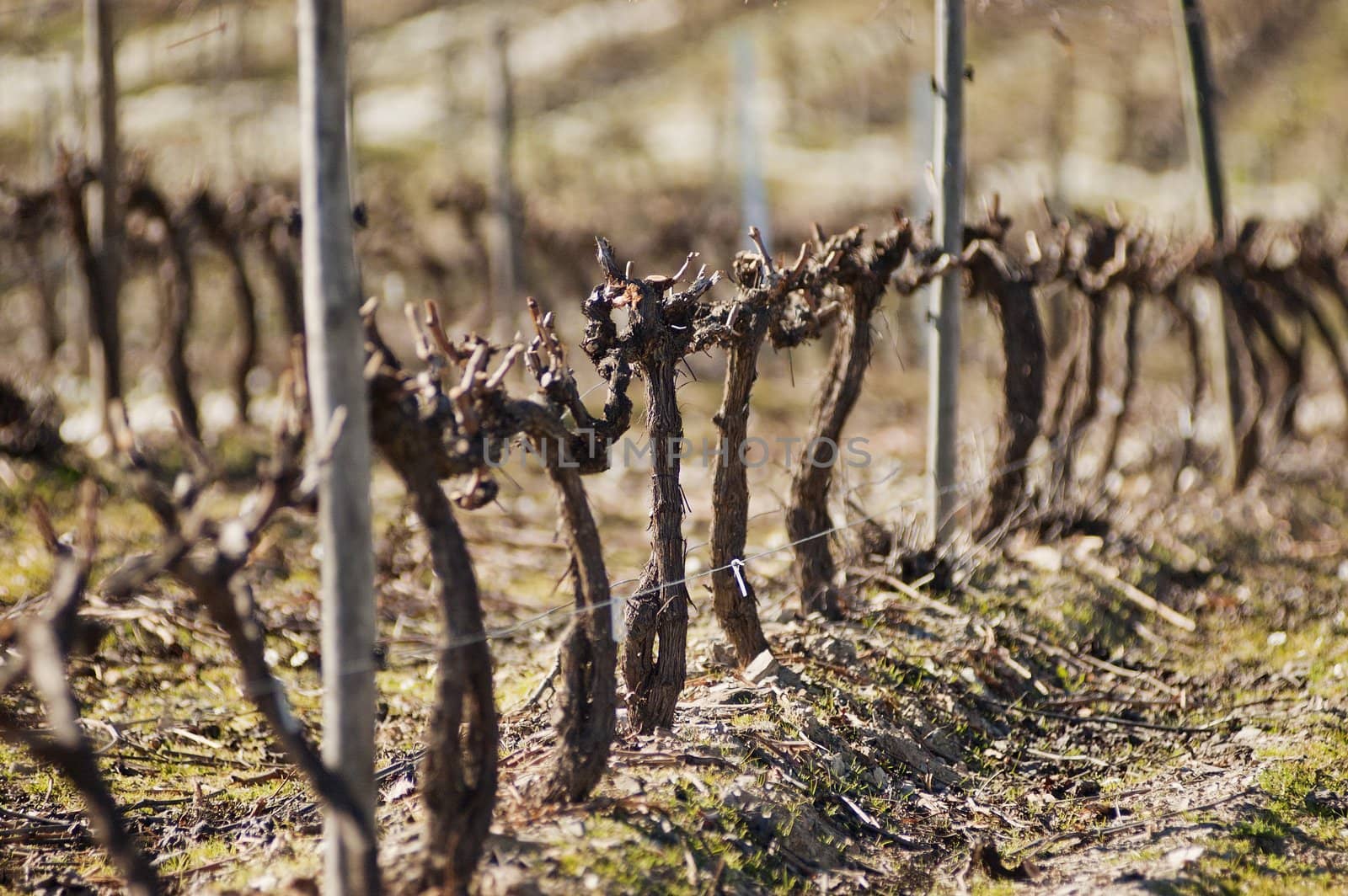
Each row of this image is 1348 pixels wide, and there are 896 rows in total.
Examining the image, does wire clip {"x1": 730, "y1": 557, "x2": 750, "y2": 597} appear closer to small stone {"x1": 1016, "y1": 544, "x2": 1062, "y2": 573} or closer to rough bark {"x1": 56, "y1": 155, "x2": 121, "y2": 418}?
small stone {"x1": 1016, "y1": 544, "x2": 1062, "y2": 573}

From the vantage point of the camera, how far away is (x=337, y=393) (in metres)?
3.47

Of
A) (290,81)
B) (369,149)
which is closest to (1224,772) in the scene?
(369,149)

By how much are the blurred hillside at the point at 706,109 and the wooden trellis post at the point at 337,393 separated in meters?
17.7

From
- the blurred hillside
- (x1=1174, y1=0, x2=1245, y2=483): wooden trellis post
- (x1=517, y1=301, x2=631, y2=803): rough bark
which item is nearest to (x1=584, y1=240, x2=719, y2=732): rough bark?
(x1=517, y1=301, x2=631, y2=803): rough bark

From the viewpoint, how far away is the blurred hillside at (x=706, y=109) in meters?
30.3

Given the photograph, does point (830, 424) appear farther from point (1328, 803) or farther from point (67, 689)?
point (67, 689)

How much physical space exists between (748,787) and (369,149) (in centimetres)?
3978

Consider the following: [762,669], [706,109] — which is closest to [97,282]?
[762,669]

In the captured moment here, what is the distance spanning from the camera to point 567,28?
66.2 metres

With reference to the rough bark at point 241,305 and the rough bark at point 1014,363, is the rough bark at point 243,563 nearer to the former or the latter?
the rough bark at point 1014,363

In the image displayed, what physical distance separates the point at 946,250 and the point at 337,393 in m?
5.26

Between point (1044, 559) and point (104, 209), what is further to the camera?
point (104, 209)

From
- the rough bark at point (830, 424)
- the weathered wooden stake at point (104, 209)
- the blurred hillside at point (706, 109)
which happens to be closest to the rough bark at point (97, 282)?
the weathered wooden stake at point (104, 209)

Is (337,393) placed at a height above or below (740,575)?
above
